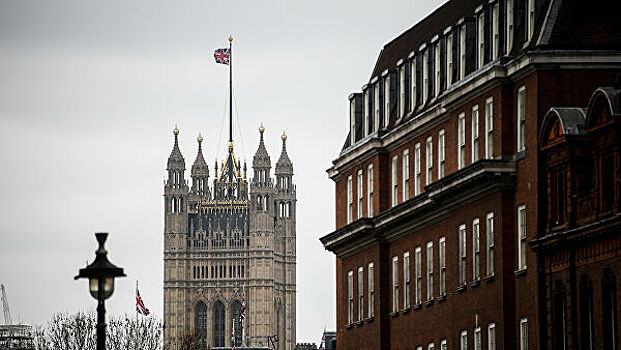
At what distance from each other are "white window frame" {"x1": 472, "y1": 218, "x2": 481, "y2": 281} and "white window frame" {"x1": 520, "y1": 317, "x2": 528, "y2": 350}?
194 inches

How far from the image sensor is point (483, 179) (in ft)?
286

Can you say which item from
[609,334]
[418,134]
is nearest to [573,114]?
[609,334]

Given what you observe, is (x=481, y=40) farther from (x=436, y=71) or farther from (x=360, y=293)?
(x=360, y=293)

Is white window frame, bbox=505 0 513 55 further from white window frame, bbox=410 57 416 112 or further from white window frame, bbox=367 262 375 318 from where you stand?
white window frame, bbox=367 262 375 318

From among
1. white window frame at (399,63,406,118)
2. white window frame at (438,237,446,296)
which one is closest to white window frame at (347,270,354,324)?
white window frame at (399,63,406,118)

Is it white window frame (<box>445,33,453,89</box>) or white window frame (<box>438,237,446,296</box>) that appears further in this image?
white window frame (<box>445,33,453,89</box>)

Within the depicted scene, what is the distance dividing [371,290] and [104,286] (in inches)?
2157

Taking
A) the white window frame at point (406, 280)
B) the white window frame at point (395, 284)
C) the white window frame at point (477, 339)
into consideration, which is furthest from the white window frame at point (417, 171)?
the white window frame at point (477, 339)

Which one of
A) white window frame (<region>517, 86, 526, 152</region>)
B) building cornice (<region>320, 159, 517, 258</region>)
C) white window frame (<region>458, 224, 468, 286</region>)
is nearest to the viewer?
white window frame (<region>517, 86, 526, 152</region>)

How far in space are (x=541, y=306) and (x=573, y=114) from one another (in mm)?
7002

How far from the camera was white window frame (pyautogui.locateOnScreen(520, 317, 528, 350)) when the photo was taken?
8456cm

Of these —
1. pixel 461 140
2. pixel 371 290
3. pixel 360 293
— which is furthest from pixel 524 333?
pixel 360 293

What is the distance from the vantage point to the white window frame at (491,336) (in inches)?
3447

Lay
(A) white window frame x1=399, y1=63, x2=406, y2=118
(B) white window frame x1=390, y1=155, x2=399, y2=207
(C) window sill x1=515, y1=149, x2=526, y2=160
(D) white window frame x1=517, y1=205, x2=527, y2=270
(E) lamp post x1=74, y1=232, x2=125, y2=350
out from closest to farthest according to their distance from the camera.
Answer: (E) lamp post x1=74, y1=232, x2=125, y2=350, (D) white window frame x1=517, y1=205, x2=527, y2=270, (C) window sill x1=515, y1=149, x2=526, y2=160, (B) white window frame x1=390, y1=155, x2=399, y2=207, (A) white window frame x1=399, y1=63, x2=406, y2=118
